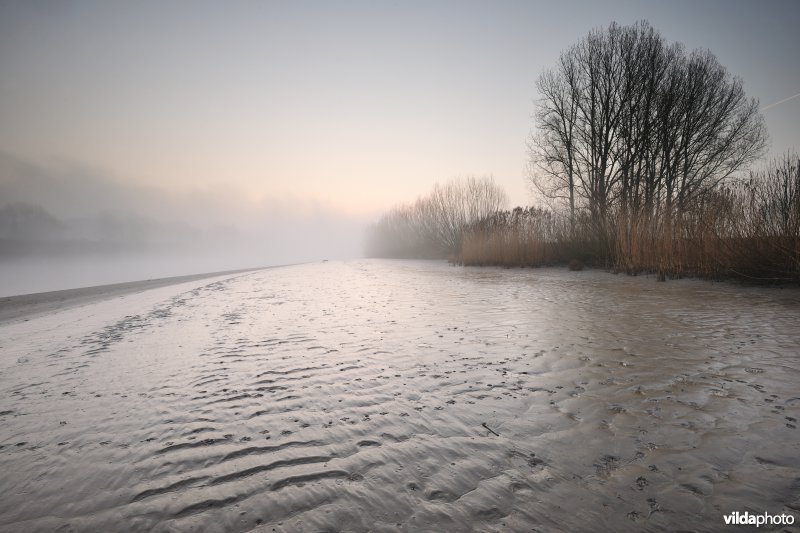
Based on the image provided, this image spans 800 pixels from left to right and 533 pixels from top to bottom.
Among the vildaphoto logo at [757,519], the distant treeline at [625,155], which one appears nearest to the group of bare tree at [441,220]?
the distant treeline at [625,155]

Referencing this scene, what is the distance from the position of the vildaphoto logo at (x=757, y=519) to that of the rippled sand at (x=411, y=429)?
0.14 feet

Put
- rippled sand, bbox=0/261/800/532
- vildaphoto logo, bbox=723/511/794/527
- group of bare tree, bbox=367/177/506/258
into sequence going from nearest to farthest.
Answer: vildaphoto logo, bbox=723/511/794/527, rippled sand, bbox=0/261/800/532, group of bare tree, bbox=367/177/506/258

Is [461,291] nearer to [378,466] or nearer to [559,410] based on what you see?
[559,410]

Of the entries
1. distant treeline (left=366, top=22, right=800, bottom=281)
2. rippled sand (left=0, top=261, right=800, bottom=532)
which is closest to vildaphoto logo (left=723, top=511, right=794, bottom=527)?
rippled sand (left=0, top=261, right=800, bottom=532)

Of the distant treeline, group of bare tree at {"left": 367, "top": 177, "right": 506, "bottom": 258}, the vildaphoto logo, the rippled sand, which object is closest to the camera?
the vildaphoto logo

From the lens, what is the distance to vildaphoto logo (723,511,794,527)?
1.31 m

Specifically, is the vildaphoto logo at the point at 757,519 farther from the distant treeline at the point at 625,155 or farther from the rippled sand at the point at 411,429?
the distant treeline at the point at 625,155

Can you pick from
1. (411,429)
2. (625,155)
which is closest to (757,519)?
(411,429)

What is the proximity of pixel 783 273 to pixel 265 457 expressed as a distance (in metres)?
10.1

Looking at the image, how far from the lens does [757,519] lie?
4.38ft

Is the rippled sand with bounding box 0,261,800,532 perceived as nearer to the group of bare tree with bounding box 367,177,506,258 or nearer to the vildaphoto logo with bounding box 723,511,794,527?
the vildaphoto logo with bounding box 723,511,794,527

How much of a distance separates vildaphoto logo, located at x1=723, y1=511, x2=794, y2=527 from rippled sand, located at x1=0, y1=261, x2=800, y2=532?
0.04 m

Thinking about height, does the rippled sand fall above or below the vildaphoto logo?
above

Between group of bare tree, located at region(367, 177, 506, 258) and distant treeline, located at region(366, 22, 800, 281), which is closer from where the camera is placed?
distant treeline, located at region(366, 22, 800, 281)
